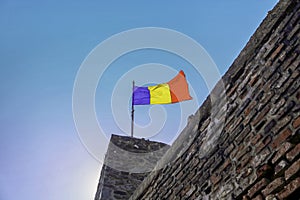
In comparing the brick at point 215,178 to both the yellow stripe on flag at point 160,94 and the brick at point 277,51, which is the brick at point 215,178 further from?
the yellow stripe on flag at point 160,94

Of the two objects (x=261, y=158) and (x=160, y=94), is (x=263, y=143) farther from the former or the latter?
(x=160, y=94)

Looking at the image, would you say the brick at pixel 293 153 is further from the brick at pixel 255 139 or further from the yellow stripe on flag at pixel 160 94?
the yellow stripe on flag at pixel 160 94

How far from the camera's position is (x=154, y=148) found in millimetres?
8266

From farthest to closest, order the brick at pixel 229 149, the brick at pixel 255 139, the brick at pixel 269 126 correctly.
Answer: the brick at pixel 229 149 → the brick at pixel 255 139 → the brick at pixel 269 126

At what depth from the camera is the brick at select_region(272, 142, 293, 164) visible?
Answer: 6.82 feet

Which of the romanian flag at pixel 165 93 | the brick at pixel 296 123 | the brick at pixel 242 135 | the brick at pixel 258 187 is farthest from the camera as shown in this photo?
the romanian flag at pixel 165 93

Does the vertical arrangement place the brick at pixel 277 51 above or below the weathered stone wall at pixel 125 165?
below

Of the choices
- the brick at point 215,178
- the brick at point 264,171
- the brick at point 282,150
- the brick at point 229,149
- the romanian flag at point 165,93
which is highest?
the romanian flag at point 165,93

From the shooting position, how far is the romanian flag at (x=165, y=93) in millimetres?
7395

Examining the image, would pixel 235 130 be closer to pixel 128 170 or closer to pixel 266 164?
pixel 266 164

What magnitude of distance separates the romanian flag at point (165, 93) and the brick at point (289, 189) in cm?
498

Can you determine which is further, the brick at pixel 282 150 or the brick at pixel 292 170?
the brick at pixel 282 150

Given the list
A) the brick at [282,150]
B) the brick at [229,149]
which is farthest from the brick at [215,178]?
the brick at [282,150]

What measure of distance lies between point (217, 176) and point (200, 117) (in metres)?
0.85
